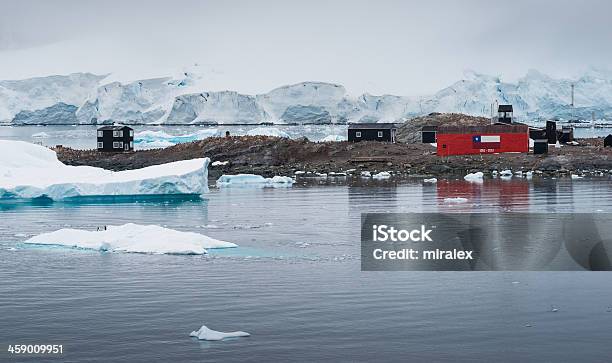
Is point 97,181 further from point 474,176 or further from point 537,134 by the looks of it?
point 537,134

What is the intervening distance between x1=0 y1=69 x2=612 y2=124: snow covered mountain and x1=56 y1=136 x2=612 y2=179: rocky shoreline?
54.7m

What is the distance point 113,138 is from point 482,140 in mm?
30732

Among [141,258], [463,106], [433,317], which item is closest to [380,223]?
[141,258]

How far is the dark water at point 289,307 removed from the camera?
42.4 ft

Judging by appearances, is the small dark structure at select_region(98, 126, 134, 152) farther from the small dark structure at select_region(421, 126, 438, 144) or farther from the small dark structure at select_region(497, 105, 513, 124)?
the small dark structure at select_region(497, 105, 513, 124)

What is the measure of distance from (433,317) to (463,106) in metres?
111

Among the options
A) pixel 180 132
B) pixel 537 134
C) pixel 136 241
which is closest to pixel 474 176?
pixel 537 134

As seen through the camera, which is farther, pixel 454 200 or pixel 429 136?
pixel 429 136

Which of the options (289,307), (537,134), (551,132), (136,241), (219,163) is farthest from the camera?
(537,134)

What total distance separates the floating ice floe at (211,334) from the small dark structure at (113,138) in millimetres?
62811

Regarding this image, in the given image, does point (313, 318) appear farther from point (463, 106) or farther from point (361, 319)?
point (463, 106)

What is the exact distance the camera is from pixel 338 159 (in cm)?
6738

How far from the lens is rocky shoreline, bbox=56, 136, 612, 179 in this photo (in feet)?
197

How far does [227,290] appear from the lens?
56.2 ft
